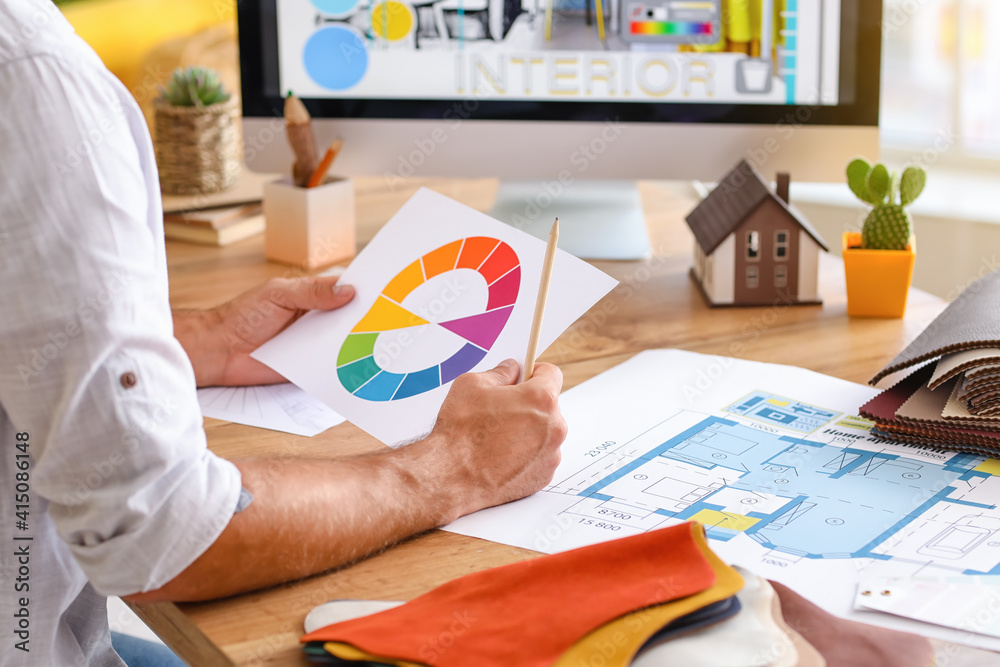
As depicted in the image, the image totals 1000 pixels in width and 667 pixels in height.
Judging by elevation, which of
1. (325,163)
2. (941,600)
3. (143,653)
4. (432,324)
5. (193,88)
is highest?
(193,88)

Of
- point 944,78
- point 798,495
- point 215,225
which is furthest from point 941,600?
point 944,78

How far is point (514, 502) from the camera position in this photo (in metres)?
0.64

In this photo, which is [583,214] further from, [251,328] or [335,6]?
[251,328]

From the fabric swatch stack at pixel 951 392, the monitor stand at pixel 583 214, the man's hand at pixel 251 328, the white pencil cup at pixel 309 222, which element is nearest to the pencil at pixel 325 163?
the white pencil cup at pixel 309 222

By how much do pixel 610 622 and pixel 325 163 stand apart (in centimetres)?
83

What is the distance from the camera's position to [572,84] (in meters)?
1.14

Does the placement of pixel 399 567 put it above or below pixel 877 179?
below

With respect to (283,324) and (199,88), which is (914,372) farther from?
(199,88)

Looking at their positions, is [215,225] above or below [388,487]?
above

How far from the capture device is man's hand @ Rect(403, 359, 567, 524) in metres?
0.63

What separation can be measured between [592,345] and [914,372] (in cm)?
31

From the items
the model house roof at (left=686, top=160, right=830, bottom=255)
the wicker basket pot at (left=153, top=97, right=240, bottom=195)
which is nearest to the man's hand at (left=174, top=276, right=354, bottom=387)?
the model house roof at (left=686, top=160, right=830, bottom=255)

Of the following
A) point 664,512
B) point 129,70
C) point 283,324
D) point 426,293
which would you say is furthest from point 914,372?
point 129,70

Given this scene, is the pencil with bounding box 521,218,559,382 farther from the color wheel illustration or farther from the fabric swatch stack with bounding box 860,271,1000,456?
the fabric swatch stack with bounding box 860,271,1000,456
